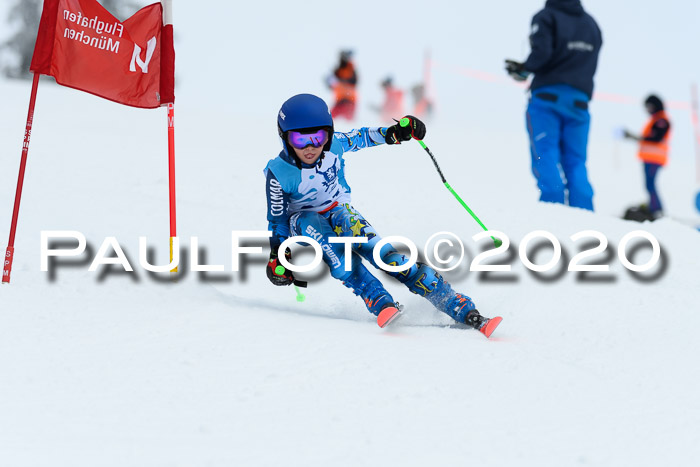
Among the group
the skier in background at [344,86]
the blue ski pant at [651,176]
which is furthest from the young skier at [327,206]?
the skier in background at [344,86]

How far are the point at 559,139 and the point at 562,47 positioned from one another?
87cm

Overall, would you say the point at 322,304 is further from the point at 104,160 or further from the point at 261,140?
the point at 261,140

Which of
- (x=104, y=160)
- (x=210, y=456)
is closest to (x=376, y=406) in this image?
(x=210, y=456)

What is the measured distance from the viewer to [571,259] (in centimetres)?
539

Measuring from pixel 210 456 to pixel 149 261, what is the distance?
326cm

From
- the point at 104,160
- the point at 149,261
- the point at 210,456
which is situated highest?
the point at 104,160

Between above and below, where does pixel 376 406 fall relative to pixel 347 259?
below

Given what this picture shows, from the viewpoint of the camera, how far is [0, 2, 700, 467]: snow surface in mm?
2387

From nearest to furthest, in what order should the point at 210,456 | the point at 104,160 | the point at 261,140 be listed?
the point at 210,456
the point at 104,160
the point at 261,140

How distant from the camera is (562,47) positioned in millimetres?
6746

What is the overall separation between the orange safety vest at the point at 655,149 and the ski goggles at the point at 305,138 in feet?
27.0

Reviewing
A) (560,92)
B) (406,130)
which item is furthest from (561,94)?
(406,130)

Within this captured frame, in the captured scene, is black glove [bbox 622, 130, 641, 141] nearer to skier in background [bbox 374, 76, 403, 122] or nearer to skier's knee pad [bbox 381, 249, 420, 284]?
skier's knee pad [bbox 381, 249, 420, 284]

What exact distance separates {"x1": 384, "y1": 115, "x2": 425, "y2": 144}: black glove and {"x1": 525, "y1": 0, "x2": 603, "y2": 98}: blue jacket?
10.0 ft
